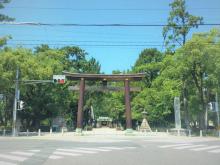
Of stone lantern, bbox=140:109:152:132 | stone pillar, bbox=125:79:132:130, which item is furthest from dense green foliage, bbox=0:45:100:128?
stone lantern, bbox=140:109:152:132

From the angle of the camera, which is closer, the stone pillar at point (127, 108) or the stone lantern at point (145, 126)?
the stone pillar at point (127, 108)

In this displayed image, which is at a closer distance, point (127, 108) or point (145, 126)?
point (127, 108)

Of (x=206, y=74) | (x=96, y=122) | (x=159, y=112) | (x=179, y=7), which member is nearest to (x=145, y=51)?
(x=159, y=112)

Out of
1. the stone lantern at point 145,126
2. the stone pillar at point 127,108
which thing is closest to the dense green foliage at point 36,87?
the stone pillar at point 127,108

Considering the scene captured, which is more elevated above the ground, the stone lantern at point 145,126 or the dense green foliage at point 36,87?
the dense green foliage at point 36,87

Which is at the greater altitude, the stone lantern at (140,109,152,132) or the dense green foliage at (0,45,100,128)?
the dense green foliage at (0,45,100,128)

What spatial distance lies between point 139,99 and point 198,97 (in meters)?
23.8

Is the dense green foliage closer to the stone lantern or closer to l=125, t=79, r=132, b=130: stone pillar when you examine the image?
l=125, t=79, r=132, b=130: stone pillar

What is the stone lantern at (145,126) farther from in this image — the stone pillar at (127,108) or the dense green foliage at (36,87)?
the dense green foliage at (36,87)

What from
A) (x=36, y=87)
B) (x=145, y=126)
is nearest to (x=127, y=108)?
(x=145, y=126)

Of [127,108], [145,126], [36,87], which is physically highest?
[36,87]

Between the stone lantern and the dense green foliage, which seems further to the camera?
the stone lantern

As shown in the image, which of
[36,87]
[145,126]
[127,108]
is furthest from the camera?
[145,126]

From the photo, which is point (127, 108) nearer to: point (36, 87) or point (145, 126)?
point (145, 126)
